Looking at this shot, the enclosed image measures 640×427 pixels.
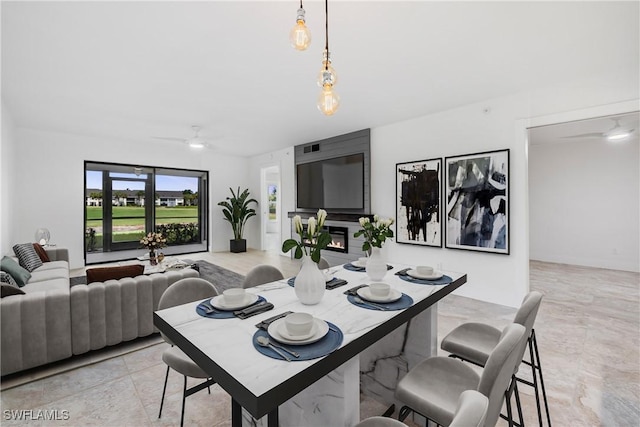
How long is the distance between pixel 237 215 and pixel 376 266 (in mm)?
6197

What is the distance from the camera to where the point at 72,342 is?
2264 mm

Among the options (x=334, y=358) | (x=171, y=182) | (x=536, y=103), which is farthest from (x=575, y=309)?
(x=171, y=182)

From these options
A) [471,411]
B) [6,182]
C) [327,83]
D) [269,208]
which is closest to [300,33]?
[327,83]

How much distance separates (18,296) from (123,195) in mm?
5512

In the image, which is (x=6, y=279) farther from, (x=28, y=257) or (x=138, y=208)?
(x=138, y=208)

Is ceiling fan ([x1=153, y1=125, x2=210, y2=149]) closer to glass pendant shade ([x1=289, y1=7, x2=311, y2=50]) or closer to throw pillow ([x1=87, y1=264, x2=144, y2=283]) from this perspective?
throw pillow ([x1=87, y1=264, x2=144, y2=283])

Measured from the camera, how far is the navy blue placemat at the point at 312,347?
3.12 ft

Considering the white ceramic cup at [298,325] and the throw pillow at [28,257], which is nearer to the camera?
the white ceramic cup at [298,325]

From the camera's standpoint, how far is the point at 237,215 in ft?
24.5

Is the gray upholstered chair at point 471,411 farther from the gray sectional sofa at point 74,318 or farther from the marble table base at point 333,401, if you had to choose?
the gray sectional sofa at point 74,318

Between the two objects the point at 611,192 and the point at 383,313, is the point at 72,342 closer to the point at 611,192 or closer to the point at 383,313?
the point at 383,313

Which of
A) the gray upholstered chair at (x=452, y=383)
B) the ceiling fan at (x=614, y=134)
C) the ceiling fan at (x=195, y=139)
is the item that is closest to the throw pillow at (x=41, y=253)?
the ceiling fan at (x=195, y=139)

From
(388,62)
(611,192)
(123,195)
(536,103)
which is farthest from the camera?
(123,195)

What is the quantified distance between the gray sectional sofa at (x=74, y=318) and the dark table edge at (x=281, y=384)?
150 centimetres
